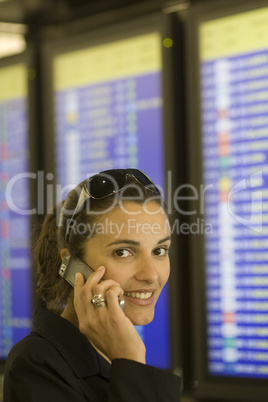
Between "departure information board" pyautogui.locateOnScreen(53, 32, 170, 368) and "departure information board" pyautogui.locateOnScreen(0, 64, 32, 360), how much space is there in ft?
0.58

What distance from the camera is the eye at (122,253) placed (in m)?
0.81

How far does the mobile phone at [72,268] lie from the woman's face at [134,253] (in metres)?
0.01

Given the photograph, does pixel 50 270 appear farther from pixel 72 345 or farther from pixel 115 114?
pixel 115 114

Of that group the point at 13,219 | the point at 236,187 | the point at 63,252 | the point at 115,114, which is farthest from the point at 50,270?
the point at 13,219

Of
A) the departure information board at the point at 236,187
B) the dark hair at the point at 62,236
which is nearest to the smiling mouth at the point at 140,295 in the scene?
the dark hair at the point at 62,236

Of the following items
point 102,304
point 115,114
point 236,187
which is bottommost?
point 102,304

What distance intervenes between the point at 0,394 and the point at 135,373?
1016 millimetres

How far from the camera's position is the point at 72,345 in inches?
32.8

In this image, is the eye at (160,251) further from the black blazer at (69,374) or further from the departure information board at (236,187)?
the departure information board at (236,187)

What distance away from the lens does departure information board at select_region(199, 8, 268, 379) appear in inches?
52.6

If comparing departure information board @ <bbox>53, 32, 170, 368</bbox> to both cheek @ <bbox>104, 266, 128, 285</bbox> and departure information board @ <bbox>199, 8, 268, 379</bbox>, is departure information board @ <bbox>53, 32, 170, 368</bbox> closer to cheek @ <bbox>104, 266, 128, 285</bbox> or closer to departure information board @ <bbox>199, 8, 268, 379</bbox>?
departure information board @ <bbox>199, 8, 268, 379</bbox>

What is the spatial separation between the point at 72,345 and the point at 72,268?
0.41ft

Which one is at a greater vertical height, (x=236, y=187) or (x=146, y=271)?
(x=236, y=187)

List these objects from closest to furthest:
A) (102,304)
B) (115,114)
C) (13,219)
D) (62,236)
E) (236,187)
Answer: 1. (102,304)
2. (62,236)
3. (236,187)
4. (115,114)
5. (13,219)
